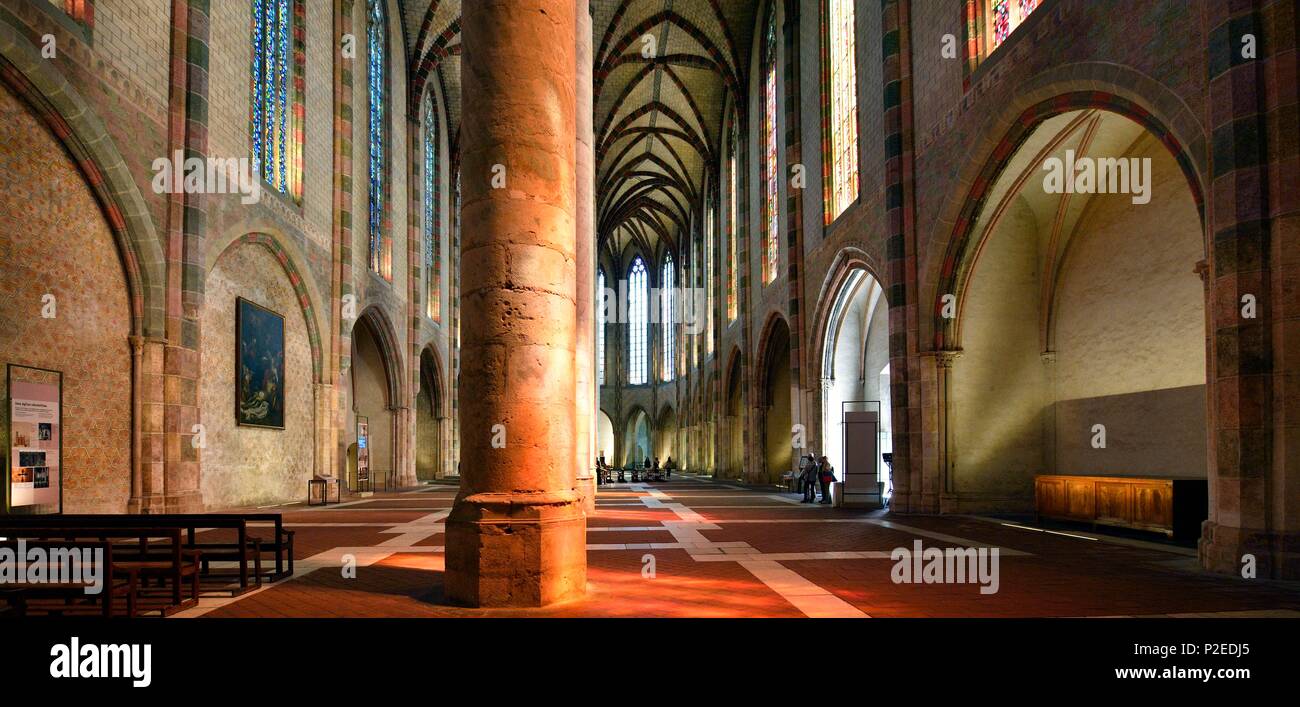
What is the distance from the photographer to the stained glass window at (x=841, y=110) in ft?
65.4

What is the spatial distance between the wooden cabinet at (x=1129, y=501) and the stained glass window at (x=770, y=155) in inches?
580

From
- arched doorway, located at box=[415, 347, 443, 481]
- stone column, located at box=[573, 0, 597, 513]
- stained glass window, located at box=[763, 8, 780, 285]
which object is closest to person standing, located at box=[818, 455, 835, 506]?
stone column, located at box=[573, 0, 597, 513]

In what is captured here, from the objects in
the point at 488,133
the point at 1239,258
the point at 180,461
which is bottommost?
the point at 180,461

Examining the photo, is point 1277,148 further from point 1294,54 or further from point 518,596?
point 518,596

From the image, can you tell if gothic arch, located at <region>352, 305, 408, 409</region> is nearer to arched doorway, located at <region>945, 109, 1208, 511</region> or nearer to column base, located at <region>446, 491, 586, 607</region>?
arched doorway, located at <region>945, 109, 1208, 511</region>

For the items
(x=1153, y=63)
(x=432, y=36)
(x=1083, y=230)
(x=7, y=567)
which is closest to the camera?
(x=7, y=567)

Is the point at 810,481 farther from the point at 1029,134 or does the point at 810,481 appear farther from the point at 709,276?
the point at 709,276

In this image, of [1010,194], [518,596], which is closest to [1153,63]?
[1010,194]

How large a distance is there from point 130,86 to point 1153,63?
562 inches

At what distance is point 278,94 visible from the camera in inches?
746

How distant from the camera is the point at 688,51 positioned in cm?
3350

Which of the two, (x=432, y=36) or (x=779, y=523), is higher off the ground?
(x=432, y=36)

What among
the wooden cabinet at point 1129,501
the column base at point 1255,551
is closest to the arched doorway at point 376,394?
the wooden cabinet at point 1129,501

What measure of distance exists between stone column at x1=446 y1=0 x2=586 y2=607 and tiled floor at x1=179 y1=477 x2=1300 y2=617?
0.38 meters
